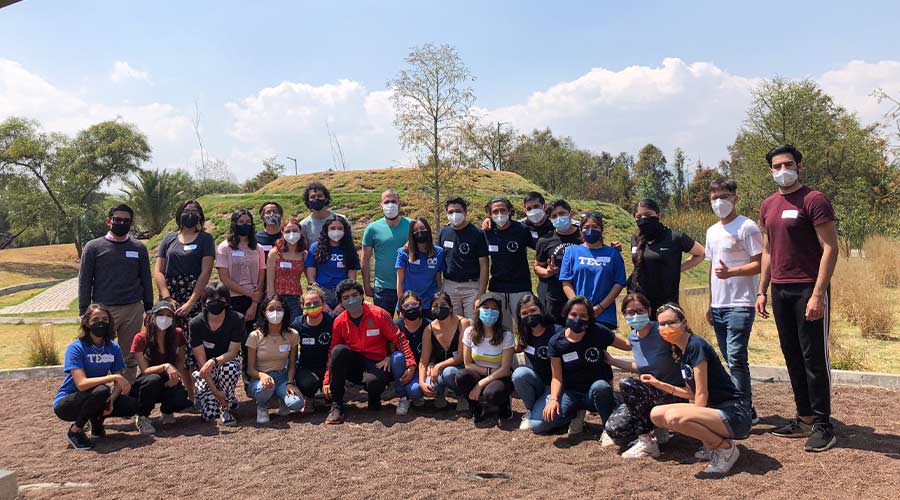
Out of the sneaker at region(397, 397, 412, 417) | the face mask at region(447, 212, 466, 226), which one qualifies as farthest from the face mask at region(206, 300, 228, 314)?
the face mask at region(447, 212, 466, 226)

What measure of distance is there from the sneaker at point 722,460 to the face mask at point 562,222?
2.60 meters

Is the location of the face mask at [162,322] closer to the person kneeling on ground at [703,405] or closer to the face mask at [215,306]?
the face mask at [215,306]

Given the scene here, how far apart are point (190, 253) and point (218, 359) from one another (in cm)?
121

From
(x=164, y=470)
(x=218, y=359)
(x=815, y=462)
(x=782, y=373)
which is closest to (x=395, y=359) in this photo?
(x=218, y=359)

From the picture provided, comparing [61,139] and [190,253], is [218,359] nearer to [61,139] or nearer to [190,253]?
[190,253]

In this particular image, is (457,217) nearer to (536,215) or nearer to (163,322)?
(536,215)

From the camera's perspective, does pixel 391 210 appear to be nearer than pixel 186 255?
No

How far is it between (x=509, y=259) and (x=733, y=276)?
2172 mm

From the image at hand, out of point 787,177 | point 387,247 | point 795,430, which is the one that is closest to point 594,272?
point 787,177

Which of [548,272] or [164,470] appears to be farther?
[548,272]

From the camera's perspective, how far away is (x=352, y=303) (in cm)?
615

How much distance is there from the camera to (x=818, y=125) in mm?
27688

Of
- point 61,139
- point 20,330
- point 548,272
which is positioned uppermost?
point 61,139

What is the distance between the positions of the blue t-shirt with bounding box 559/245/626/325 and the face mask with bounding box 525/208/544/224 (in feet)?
2.68
